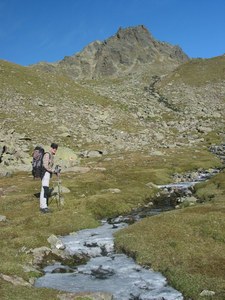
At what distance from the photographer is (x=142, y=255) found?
877 inches

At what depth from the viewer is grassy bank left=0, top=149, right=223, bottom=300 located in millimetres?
20219

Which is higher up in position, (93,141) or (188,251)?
(93,141)

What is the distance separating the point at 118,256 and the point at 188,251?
4151 mm

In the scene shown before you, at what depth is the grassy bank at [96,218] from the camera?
66.3 ft

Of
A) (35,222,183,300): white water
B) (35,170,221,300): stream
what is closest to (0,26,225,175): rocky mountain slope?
(35,170,221,300): stream

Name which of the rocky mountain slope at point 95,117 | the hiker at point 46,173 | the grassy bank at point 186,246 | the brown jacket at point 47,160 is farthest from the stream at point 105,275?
the rocky mountain slope at point 95,117

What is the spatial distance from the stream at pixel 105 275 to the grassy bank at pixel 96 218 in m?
0.67

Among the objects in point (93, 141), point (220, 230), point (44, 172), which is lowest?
point (220, 230)

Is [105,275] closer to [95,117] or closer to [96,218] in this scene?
[96,218]

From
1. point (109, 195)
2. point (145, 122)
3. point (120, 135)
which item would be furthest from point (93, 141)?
point (109, 195)

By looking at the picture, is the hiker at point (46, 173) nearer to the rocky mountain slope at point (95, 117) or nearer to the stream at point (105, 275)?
the stream at point (105, 275)

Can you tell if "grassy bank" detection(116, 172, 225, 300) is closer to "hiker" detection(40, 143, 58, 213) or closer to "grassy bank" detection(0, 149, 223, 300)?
"grassy bank" detection(0, 149, 223, 300)

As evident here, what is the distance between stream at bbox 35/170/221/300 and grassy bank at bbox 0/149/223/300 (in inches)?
26.5

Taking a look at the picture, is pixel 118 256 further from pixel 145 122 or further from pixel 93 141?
pixel 145 122
